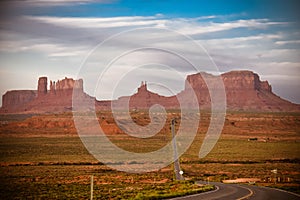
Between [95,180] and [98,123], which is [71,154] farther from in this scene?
[98,123]

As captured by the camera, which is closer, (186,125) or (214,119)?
(186,125)

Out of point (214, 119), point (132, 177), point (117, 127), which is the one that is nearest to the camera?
point (132, 177)

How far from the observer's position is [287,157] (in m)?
76.8

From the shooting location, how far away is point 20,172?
55125 mm

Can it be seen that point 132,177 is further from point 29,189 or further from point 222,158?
point 222,158

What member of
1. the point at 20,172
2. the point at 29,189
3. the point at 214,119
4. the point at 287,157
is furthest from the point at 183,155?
the point at 214,119

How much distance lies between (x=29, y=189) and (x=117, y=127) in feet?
313

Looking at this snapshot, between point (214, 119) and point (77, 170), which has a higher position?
point (214, 119)

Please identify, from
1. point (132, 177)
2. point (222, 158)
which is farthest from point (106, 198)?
point (222, 158)

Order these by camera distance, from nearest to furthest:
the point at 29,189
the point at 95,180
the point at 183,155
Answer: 1. the point at 29,189
2. the point at 95,180
3. the point at 183,155

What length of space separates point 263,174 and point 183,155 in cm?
2818

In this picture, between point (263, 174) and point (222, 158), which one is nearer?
point (263, 174)

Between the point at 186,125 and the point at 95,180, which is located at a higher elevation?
the point at 186,125

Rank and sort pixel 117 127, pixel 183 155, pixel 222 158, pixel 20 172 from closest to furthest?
pixel 20 172 → pixel 222 158 → pixel 183 155 → pixel 117 127
